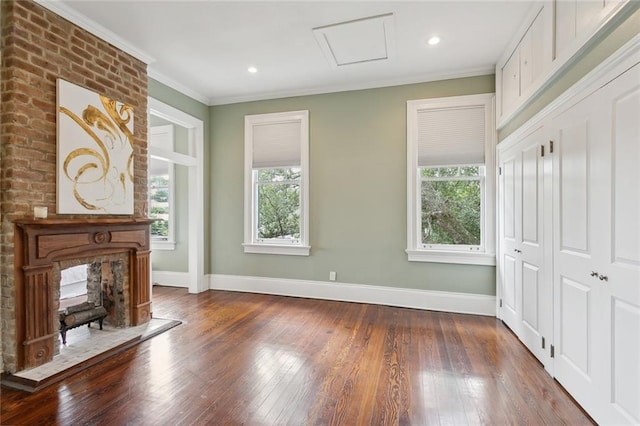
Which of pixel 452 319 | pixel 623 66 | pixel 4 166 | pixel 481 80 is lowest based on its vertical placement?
pixel 452 319

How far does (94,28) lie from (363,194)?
11.3 feet

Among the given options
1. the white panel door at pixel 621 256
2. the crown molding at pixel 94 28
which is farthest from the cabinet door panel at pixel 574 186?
the crown molding at pixel 94 28

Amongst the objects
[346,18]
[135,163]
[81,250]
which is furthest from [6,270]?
[346,18]

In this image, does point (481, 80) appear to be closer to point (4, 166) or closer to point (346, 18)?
point (346, 18)

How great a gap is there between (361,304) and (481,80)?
330cm

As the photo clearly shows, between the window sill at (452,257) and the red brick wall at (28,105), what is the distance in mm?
3912

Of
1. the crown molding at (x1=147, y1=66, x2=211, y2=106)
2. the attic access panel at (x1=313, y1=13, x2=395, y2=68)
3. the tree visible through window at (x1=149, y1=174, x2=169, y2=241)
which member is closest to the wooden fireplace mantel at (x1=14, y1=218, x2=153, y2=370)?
the crown molding at (x1=147, y1=66, x2=211, y2=106)

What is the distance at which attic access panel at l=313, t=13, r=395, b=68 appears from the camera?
2908mm

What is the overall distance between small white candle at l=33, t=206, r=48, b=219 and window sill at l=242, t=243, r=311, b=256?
8.54ft

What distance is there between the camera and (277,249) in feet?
15.3

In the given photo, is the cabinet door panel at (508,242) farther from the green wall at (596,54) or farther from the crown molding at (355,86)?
the crown molding at (355,86)

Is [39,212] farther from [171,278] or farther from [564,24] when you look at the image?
[564,24]

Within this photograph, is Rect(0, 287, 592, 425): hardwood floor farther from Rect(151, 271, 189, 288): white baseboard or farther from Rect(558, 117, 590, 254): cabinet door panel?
Rect(151, 271, 189, 288): white baseboard

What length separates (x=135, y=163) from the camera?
344cm
